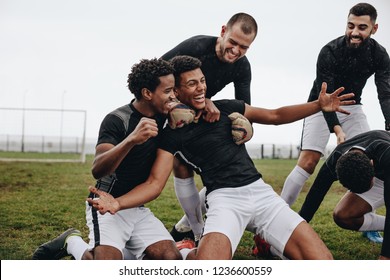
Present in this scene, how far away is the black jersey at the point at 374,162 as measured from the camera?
12.8 feet

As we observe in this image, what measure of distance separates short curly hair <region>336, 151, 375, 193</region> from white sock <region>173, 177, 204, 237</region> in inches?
49.9

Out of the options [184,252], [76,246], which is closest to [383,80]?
[184,252]

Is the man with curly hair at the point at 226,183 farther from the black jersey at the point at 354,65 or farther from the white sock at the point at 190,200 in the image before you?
the black jersey at the point at 354,65

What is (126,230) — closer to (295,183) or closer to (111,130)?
(111,130)

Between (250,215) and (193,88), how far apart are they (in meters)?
1.03

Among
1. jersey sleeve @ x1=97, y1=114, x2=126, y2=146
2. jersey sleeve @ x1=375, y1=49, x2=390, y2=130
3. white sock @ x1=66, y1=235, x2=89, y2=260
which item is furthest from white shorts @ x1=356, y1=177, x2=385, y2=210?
white sock @ x1=66, y1=235, x2=89, y2=260

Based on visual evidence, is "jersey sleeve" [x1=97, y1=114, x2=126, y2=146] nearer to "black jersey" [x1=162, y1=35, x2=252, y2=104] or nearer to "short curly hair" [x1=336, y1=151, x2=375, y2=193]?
"black jersey" [x1=162, y1=35, x2=252, y2=104]

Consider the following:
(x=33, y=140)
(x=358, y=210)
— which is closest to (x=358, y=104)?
(x=358, y=210)

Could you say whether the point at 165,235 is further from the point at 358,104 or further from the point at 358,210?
the point at 358,104

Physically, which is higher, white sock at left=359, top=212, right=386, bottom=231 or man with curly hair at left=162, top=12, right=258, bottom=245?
man with curly hair at left=162, top=12, right=258, bottom=245

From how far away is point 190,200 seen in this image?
4.49 m

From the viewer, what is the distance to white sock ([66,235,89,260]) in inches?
150

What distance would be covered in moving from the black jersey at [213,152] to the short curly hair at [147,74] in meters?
0.37
